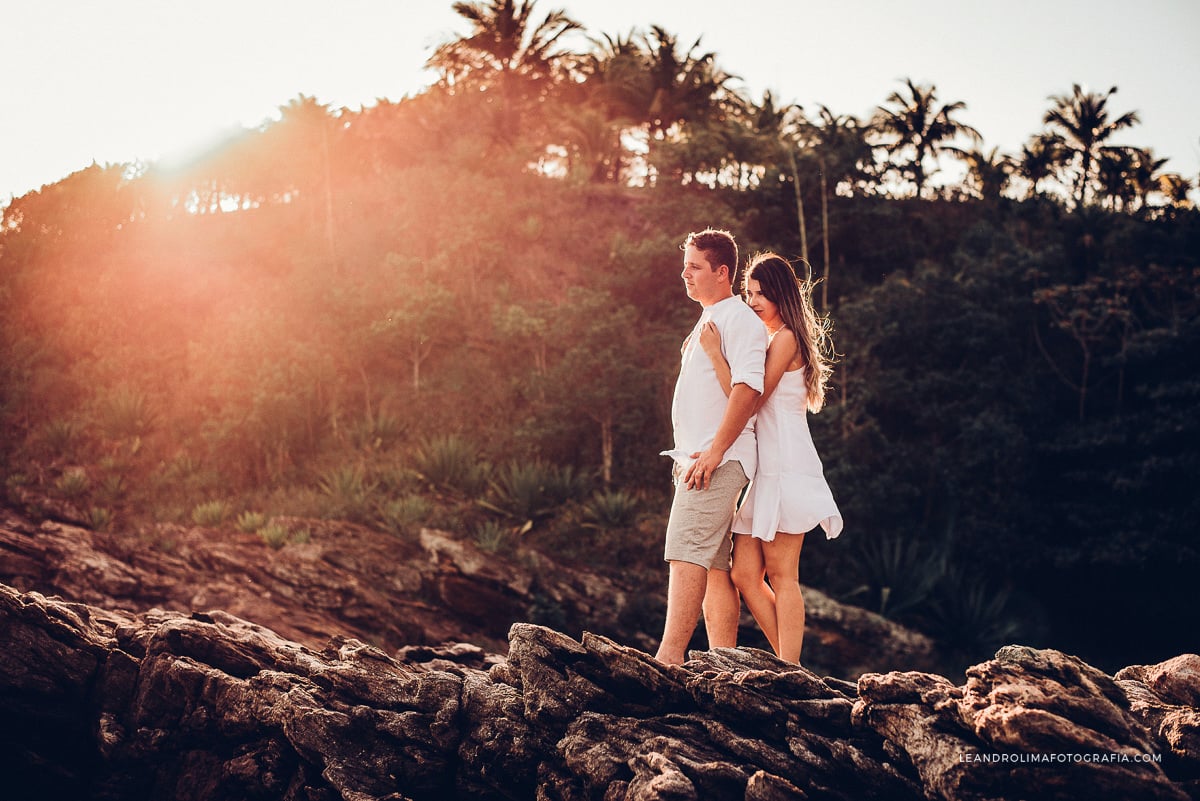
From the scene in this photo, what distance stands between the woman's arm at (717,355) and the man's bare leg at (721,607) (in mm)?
896

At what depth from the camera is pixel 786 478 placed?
14.3 ft

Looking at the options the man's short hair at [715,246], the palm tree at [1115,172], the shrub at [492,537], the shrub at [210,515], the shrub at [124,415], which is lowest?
the shrub at [492,537]

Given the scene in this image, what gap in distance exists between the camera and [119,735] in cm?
479

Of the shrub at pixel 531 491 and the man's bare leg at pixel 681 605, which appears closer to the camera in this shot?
the man's bare leg at pixel 681 605

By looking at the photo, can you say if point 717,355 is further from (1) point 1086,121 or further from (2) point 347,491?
(1) point 1086,121

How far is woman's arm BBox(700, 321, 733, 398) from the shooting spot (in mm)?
4277

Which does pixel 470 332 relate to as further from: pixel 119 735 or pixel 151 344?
pixel 119 735

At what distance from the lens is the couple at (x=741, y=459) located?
4.24 meters

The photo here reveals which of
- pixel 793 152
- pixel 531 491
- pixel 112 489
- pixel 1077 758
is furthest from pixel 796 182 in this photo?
pixel 1077 758

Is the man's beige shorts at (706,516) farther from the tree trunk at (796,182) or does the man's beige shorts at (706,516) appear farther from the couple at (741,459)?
the tree trunk at (796,182)

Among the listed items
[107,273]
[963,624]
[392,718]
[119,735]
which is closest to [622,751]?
[392,718]

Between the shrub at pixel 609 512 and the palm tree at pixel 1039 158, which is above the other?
the palm tree at pixel 1039 158

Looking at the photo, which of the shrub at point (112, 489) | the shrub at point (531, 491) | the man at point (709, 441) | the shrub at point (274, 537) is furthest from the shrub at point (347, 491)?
the man at point (709, 441)

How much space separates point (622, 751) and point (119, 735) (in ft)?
9.23
